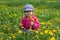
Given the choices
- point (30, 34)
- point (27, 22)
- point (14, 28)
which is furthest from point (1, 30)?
point (30, 34)

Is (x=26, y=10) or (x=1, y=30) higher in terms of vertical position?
(x=26, y=10)

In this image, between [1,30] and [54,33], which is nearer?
[54,33]

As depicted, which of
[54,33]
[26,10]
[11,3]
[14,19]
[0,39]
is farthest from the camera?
[11,3]

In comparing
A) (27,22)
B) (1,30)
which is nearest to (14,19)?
(1,30)

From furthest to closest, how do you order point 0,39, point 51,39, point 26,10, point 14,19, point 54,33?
point 14,19, point 26,10, point 54,33, point 0,39, point 51,39

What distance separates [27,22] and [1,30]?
0.90 m

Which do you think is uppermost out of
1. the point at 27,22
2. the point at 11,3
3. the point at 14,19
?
the point at 27,22

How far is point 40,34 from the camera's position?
5.31 metres

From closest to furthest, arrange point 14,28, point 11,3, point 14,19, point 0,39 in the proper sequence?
point 0,39
point 14,28
point 14,19
point 11,3

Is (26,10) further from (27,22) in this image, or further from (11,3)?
(11,3)

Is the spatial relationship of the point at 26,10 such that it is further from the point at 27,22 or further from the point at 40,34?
the point at 40,34

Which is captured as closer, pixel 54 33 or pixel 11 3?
pixel 54 33

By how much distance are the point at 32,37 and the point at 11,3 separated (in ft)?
42.6

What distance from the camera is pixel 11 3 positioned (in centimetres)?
1805
